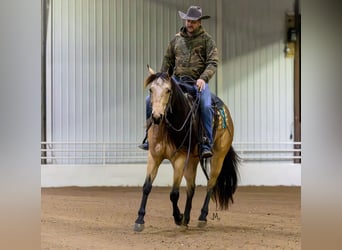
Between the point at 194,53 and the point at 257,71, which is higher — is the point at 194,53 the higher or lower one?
the lower one

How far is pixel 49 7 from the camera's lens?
8477mm

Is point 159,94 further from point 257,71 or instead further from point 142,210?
point 257,71

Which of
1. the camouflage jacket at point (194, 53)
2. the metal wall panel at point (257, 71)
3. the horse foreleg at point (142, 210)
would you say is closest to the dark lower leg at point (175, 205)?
the horse foreleg at point (142, 210)

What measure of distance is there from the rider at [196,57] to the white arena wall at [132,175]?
4.15 metres

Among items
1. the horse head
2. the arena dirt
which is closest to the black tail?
the arena dirt

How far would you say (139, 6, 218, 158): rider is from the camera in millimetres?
4188

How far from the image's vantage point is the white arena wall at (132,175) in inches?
325

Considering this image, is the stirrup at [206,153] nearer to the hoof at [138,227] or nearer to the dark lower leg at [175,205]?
the dark lower leg at [175,205]

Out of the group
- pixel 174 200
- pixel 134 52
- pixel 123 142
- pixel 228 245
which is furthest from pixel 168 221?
pixel 134 52

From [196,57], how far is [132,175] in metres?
4.52

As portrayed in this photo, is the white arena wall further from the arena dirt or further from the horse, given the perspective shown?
the horse

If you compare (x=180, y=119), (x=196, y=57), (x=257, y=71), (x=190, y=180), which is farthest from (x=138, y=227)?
(x=257, y=71)

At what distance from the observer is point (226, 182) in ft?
16.0
